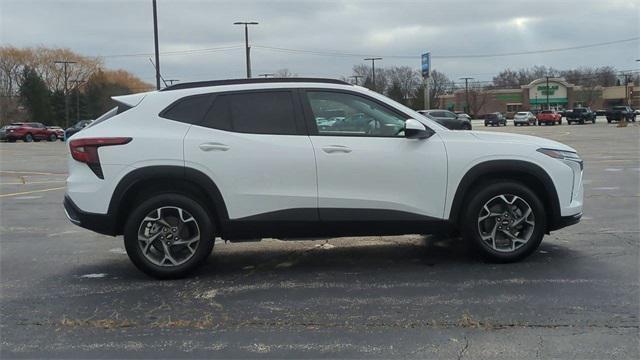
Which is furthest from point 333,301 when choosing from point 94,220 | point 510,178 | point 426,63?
point 426,63

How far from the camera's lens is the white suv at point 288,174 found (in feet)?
17.2

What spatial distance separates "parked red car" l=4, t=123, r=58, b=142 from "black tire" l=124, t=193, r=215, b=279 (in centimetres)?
5082

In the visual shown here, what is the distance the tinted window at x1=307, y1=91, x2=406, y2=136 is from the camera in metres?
5.42

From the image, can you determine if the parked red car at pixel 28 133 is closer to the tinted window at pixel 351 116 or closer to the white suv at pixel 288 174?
the white suv at pixel 288 174

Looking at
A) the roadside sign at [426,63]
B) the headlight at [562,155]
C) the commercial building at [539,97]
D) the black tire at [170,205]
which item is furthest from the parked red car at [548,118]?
the black tire at [170,205]

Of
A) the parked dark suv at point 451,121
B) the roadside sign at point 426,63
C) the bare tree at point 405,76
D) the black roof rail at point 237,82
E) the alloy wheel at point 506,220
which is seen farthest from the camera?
the bare tree at point 405,76

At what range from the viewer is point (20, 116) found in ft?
288

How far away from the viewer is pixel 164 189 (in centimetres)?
541

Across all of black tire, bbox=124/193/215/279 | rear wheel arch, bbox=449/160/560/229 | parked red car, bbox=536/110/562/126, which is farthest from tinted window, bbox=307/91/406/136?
parked red car, bbox=536/110/562/126

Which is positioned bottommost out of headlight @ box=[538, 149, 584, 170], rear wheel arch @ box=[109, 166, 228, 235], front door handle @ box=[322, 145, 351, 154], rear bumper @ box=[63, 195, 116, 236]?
rear bumper @ box=[63, 195, 116, 236]

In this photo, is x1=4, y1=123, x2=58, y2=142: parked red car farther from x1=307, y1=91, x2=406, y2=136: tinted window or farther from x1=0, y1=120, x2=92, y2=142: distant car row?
x1=307, y1=91, x2=406, y2=136: tinted window

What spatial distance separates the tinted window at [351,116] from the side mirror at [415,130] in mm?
113

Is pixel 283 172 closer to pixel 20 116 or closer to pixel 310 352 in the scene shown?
pixel 310 352

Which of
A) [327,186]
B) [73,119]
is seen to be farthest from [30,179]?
[73,119]
